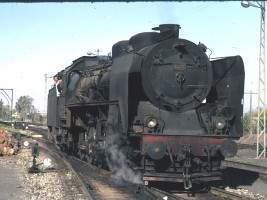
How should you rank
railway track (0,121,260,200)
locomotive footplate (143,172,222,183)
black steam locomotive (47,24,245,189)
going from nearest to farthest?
railway track (0,121,260,200) → locomotive footplate (143,172,222,183) → black steam locomotive (47,24,245,189)

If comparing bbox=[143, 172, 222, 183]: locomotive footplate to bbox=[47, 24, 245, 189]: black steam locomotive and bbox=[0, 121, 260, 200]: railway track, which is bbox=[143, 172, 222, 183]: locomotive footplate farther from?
bbox=[0, 121, 260, 200]: railway track

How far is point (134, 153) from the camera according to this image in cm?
848

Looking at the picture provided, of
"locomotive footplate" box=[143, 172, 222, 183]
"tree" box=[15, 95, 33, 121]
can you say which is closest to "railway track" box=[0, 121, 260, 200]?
"locomotive footplate" box=[143, 172, 222, 183]

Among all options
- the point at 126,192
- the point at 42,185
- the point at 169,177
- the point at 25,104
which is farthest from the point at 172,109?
the point at 25,104

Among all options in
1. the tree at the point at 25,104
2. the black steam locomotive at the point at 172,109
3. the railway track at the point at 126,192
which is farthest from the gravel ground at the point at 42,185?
the tree at the point at 25,104

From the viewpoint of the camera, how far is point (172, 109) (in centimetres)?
874

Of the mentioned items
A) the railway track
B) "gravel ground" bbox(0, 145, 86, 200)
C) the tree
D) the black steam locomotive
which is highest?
the tree

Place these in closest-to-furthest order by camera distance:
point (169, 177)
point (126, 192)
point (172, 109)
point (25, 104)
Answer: point (169, 177) < point (126, 192) < point (172, 109) < point (25, 104)

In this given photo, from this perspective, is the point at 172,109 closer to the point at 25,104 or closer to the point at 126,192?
the point at 126,192

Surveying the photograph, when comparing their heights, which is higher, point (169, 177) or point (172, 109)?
point (172, 109)

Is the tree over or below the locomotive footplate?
over

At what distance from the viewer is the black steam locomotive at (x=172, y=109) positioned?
8062 mm

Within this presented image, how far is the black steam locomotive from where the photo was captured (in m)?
8.06

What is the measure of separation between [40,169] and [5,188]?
328 centimetres
